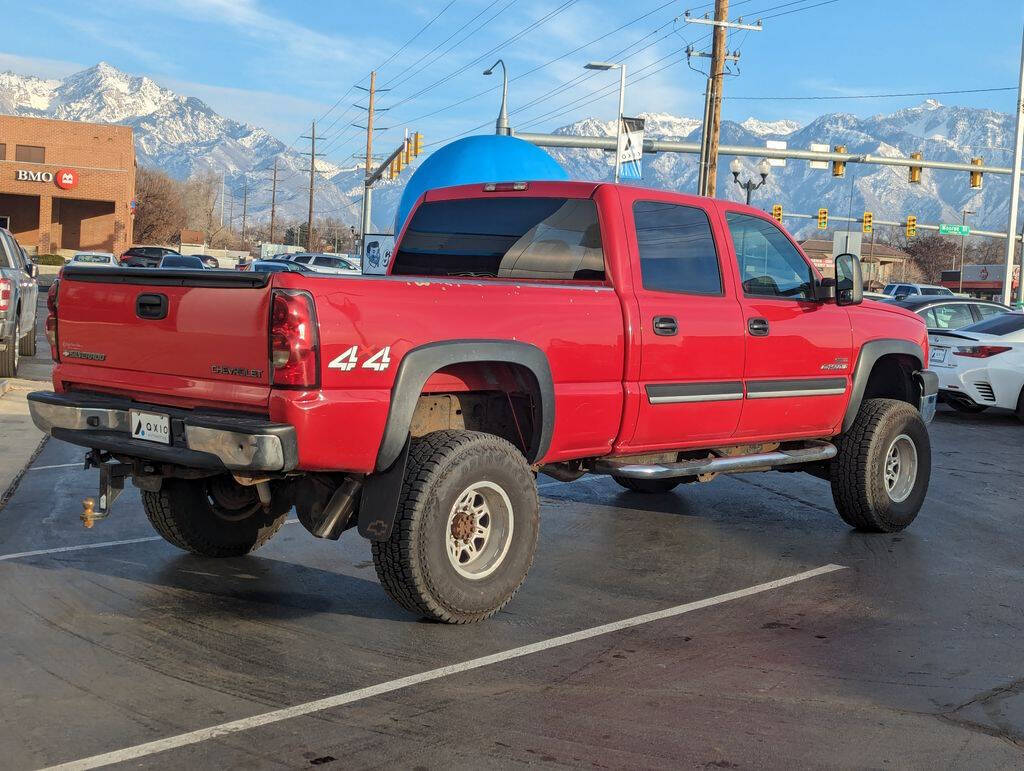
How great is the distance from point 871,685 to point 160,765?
110 inches

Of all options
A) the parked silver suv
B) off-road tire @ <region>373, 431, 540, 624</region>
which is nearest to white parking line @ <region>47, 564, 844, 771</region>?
off-road tire @ <region>373, 431, 540, 624</region>

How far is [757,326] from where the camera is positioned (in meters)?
6.96

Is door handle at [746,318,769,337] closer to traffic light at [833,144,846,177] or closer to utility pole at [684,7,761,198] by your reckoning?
utility pole at [684,7,761,198]

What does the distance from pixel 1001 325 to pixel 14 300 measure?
1287 centimetres

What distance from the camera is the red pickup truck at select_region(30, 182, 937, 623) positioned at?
4.96m

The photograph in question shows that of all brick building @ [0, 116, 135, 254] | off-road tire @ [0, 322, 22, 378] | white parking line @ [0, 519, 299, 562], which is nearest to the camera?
white parking line @ [0, 519, 299, 562]

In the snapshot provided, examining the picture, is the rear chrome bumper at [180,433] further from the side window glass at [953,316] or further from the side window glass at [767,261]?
the side window glass at [953,316]

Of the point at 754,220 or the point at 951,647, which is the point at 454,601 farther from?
the point at 754,220

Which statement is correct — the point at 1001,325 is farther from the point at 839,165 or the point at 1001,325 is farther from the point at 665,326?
the point at 839,165

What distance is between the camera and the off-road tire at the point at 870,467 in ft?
25.7

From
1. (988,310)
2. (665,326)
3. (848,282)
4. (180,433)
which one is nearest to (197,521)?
(180,433)

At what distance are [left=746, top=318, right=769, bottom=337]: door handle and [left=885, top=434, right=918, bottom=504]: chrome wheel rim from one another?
1.70m

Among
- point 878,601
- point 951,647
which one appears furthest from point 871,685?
point 878,601

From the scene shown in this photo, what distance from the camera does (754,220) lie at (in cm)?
736
